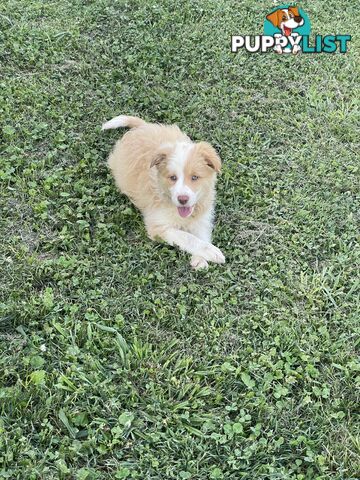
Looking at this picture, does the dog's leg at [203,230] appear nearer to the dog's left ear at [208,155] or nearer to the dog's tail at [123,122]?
the dog's left ear at [208,155]

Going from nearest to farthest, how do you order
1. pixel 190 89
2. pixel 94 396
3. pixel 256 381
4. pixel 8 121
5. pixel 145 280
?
pixel 94 396 < pixel 256 381 < pixel 145 280 < pixel 8 121 < pixel 190 89

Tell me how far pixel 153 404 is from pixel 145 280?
95 centimetres

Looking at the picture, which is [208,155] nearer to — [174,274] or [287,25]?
[174,274]

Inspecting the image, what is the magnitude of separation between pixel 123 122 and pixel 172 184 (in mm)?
1261

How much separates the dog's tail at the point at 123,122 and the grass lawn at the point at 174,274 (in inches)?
3.1

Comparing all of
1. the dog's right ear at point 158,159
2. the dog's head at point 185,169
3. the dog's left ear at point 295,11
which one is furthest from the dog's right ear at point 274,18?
the dog's right ear at point 158,159

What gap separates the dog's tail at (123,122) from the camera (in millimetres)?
4945

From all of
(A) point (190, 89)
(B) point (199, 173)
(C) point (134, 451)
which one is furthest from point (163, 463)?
(A) point (190, 89)

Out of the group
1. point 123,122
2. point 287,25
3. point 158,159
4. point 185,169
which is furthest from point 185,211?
point 287,25

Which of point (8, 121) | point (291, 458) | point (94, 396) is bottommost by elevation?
point (291, 458)

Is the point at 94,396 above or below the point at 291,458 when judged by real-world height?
above

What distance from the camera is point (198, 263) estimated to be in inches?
155

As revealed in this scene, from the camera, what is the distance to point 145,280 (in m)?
3.76

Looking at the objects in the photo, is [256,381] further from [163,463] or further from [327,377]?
[163,463]
